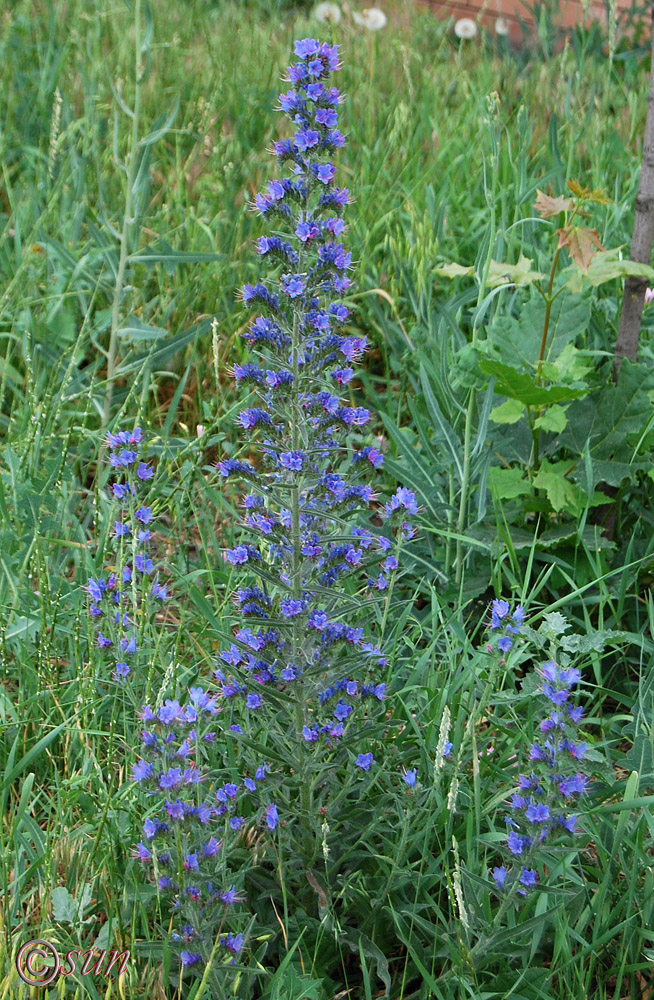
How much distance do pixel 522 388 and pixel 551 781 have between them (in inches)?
43.9

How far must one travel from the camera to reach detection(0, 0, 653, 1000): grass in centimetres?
166

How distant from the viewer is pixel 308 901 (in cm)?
173

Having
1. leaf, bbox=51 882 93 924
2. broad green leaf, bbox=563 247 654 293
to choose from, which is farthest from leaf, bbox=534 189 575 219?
leaf, bbox=51 882 93 924

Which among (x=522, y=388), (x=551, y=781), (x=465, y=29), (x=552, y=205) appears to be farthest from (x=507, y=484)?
(x=465, y=29)

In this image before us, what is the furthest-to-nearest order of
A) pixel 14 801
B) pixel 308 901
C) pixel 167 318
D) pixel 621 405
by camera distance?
pixel 167 318 → pixel 621 405 → pixel 14 801 → pixel 308 901

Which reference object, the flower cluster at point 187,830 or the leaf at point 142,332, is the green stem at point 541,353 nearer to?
the leaf at point 142,332

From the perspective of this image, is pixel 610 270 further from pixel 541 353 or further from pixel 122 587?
pixel 122 587

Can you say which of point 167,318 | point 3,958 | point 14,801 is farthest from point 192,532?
point 3,958

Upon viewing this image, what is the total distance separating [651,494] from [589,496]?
335mm

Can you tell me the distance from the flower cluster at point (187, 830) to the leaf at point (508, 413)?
3.70 ft

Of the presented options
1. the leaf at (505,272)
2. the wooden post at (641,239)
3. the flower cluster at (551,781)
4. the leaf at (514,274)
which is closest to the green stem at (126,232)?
the leaf at (505,272)

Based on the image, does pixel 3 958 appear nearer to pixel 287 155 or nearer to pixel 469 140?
pixel 287 155

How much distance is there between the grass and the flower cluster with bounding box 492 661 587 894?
3.9 inches

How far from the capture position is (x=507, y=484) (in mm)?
2443
